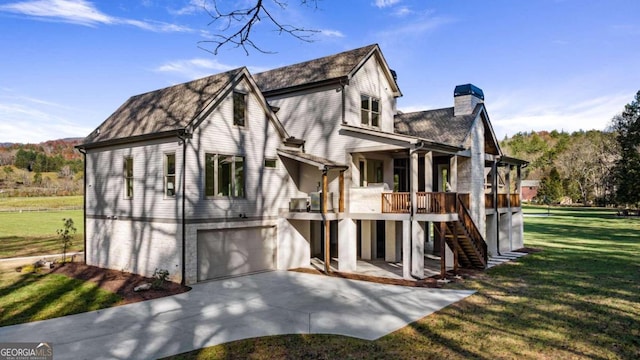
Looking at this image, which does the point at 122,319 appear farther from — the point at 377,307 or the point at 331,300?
the point at 377,307

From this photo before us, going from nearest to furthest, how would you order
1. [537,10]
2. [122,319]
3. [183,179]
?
[122,319] → [183,179] → [537,10]

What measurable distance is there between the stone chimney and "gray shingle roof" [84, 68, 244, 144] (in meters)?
11.5

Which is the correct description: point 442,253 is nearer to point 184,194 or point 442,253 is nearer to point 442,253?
point 442,253

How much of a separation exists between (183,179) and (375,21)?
9.00 metres

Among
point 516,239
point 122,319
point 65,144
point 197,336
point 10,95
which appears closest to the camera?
point 197,336

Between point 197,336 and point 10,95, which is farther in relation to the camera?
point 10,95

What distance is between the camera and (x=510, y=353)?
843 centimetres

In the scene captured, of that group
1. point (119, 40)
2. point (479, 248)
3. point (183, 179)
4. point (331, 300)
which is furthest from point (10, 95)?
point (479, 248)

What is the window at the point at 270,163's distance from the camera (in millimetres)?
18480

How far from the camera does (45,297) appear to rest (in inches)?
515

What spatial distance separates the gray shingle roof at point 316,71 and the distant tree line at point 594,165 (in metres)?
43.4

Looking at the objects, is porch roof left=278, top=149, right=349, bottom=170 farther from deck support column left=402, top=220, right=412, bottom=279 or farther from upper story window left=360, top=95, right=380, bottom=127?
deck support column left=402, top=220, right=412, bottom=279

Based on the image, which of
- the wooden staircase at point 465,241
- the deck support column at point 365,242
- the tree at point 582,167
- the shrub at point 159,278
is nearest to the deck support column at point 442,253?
the wooden staircase at point 465,241

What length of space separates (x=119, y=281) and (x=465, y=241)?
13632mm
